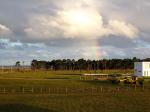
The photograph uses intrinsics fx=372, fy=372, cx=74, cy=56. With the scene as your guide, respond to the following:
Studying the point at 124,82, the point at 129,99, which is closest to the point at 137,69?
the point at 124,82

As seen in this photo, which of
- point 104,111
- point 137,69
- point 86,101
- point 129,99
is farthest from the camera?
point 137,69

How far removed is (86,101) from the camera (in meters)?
54.5

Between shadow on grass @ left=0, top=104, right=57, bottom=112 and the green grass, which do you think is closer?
shadow on grass @ left=0, top=104, right=57, bottom=112

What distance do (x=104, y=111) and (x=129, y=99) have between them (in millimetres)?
13755

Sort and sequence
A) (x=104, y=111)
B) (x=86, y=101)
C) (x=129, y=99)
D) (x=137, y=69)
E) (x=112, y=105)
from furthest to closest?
(x=137, y=69), (x=129, y=99), (x=86, y=101), (x=112, y=105), (x=104, y=111)

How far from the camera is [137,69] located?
493 feet

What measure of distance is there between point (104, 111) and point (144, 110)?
16.9 feet

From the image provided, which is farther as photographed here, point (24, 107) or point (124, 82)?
point (124, 82)

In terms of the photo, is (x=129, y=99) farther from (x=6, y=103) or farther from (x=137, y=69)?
(x=137, y=69)

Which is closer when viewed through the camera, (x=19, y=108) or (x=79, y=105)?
(x=19, y=108)

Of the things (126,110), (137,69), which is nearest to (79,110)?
(126,110)

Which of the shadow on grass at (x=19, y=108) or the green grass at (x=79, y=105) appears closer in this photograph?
the shadow on grass at (x=19, y=108)

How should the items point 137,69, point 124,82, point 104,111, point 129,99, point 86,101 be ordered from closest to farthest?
1. point 104,111
2. point 86,101
3. point 129,99
4. point 124,82
5. point 137,69

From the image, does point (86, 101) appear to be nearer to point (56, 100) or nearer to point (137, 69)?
point (56, 100)
